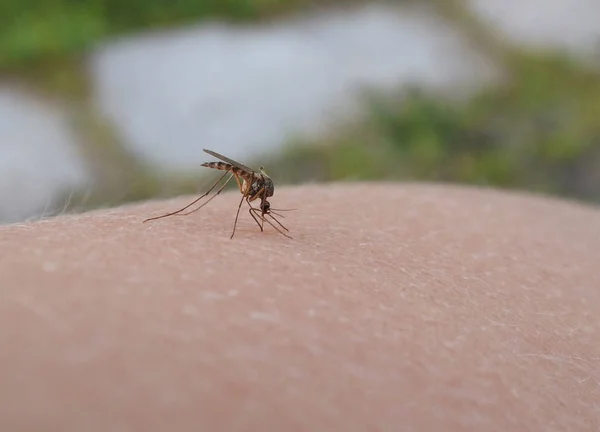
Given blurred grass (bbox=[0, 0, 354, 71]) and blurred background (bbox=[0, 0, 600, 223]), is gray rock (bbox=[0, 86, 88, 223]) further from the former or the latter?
blurred grass (bbox=[0, 0, 354, 71])

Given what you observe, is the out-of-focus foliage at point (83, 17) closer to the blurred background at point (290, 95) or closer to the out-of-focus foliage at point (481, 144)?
the blurred background at point (290, 95)

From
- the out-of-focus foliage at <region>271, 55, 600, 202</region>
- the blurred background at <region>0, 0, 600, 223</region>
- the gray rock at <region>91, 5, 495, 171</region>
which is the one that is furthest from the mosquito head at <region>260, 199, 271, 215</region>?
the gray rock at <region>91, 5, 495, 171</region>

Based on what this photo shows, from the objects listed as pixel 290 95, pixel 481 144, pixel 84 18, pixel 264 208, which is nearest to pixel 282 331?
pixel 264 208

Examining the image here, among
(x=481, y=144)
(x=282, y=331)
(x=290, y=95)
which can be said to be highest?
(x=290, y=95)

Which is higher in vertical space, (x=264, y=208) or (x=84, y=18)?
(x=84, y=18)

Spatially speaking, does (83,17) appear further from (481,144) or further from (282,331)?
(282,331)

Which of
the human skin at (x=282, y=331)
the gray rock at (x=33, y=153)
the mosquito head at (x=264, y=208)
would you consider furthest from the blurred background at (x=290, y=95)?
the human skin at (x=282, y=331)

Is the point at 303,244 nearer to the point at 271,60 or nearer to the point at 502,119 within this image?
the point at 502,119
